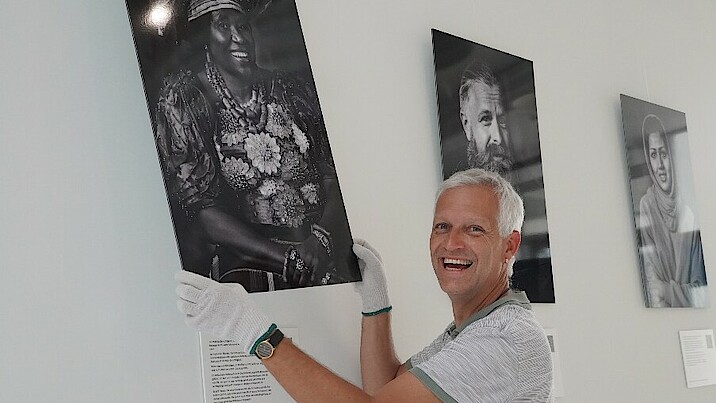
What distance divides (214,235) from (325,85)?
1.81 feet

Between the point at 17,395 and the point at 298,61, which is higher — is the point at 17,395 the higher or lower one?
the lower one

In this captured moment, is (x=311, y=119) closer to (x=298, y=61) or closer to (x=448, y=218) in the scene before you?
(x=298, y=61)

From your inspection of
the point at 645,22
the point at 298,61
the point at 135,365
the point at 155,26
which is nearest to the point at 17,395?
the point at 135,365

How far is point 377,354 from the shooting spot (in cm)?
207

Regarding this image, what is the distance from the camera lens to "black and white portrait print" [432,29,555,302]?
2457 millimetres

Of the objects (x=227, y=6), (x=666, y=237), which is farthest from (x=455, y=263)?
(x=666, y=237)

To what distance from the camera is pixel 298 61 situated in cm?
202

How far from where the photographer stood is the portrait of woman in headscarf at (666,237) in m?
3.09

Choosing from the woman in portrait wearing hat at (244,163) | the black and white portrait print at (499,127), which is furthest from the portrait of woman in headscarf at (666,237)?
the woman in portrait wearing hat at (244,163)

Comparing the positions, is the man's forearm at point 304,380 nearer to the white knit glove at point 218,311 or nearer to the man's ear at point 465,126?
the white knit glove at point 218,311

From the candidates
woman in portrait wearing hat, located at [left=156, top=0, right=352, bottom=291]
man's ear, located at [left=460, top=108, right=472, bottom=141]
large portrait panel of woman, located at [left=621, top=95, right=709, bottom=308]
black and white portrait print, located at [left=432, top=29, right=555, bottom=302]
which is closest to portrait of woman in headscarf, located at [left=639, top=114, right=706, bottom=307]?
large portrait panel of woman, located at [left=621, top=95, right=709, bottom=308]

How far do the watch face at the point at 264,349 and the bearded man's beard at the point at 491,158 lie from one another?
0.99 metres

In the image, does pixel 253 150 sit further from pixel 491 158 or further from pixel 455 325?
pixel 491 158

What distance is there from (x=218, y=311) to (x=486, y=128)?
1.14 metres
